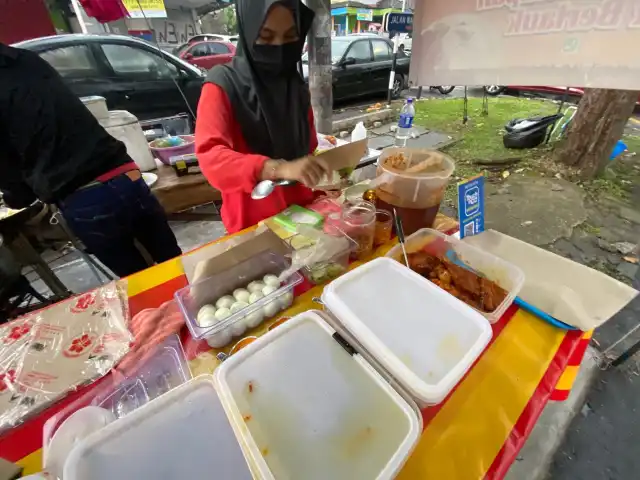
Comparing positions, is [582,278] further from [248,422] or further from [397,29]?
[397,29]

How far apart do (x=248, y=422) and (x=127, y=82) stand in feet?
16.3

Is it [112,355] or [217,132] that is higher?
[217,132]

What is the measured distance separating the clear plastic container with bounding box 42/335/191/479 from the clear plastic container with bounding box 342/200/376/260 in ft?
2.13

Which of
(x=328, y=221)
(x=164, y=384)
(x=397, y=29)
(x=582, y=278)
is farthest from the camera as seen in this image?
(x=397, y=29)

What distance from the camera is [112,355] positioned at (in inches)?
30.2

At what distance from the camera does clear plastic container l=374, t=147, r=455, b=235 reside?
108 centimetres

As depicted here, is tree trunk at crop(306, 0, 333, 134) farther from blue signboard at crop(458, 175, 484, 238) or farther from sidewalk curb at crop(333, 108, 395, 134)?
blue signboard at crop(458, 175, 484, 238)

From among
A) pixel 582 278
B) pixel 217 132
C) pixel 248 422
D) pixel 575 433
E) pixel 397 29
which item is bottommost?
pixel 575 433

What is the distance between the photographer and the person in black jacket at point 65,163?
1.29 metres

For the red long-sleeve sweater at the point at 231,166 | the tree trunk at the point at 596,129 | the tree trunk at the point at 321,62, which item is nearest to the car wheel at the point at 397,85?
the tree trunk at the point at 596,129

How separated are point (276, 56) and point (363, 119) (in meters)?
4.95

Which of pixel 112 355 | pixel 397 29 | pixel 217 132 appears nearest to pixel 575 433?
pixel 112 355

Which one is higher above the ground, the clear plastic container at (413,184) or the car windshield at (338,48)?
the car windshield at (338,48)

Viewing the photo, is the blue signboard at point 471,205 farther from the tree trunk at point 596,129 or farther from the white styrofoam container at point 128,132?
the tree trunk at point 596,129
